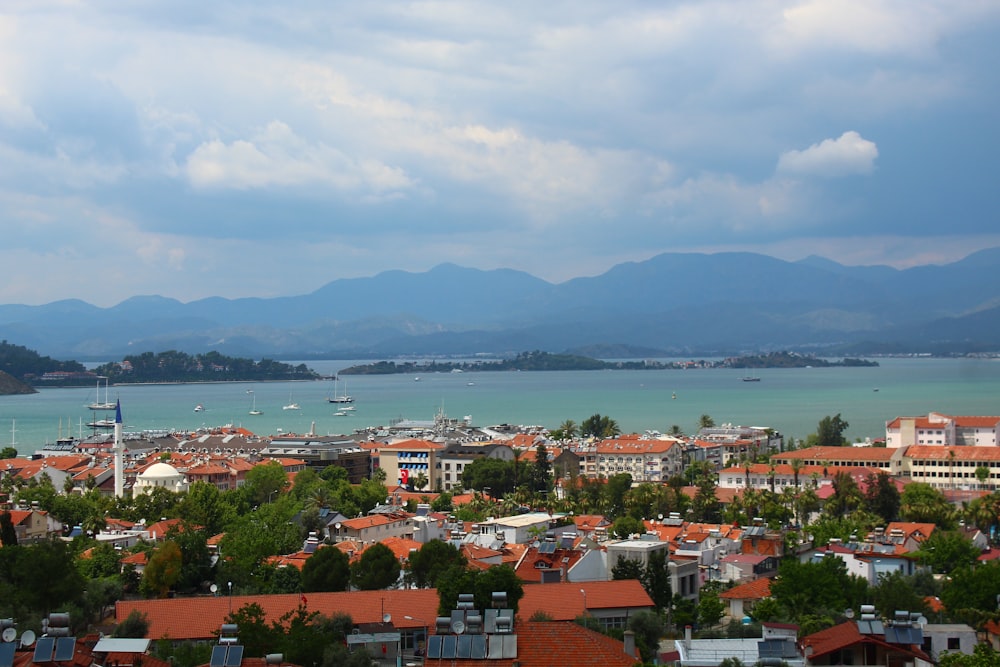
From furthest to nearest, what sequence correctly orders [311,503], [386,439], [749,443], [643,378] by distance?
[643,378] < [386,439] < [749,443] < [311,503]

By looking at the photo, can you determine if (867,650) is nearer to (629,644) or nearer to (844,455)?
(629,644)

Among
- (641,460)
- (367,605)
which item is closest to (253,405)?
(641,460)

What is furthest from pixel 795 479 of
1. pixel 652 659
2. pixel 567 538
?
pixel 652 659

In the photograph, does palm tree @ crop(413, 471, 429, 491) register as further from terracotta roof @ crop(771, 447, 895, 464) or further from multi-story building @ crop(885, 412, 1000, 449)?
multi-story building @ crop(885, 412, 1000, 449)

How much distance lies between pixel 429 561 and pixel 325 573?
195 cm

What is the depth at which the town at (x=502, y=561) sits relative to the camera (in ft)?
46.6

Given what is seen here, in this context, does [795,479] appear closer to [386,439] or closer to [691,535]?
[691,535]

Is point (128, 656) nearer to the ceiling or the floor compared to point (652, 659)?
nearer to the ceiling

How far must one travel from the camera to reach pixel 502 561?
24.2 metres

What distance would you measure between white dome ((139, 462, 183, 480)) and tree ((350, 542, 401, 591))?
2243 cm

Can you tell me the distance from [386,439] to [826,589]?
48656 millimetres

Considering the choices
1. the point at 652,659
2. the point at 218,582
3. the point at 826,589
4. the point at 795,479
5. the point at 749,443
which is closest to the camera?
the point at 652,659

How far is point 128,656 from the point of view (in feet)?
43.7

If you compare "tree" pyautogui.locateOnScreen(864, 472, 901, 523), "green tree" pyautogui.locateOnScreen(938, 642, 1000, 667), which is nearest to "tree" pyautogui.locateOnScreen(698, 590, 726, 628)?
"green tree" pyautogui.locateOnScreen(938, 642, 1000, 667)
